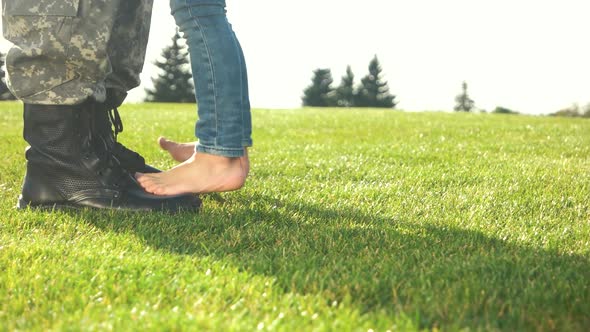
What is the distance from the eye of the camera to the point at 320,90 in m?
55.2

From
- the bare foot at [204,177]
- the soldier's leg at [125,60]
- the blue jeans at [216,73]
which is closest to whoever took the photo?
the blue jeans at [216,73]

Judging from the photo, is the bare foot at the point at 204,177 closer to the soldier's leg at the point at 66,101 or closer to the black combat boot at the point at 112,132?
the soldier's leg at the point at 66,101

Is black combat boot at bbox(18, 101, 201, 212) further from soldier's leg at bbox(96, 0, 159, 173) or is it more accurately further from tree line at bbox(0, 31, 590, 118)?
tree line at bbox(0, 31, 590, 118)

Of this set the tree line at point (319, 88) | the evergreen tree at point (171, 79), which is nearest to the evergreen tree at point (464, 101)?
the tree line at point (319, 88)

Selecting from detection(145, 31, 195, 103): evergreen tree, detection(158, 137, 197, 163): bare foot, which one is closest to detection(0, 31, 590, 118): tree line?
detection(145, 31, 195, 103): evergreen tree

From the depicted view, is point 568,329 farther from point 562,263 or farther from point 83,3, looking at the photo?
point 83,3

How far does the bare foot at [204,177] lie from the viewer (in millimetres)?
2781

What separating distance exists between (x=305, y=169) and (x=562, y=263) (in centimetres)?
259

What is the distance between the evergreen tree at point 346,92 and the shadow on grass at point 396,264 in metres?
52.2

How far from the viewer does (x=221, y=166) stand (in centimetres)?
278

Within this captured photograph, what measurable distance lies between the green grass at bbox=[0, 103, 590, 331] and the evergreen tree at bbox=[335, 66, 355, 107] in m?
51.1

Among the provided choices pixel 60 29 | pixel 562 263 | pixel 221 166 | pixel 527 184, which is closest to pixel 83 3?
pixel 60 29

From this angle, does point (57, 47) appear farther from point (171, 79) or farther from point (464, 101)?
point (464, 101)

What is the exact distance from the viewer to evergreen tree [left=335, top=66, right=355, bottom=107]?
54616 mm
